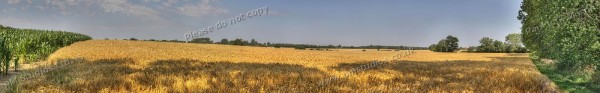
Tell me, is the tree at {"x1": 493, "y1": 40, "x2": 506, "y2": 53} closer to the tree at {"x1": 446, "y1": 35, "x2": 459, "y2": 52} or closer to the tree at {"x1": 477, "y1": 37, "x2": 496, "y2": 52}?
the tree at {"x1": 477, "y1": 37, "x2": 496, "y2": 52}

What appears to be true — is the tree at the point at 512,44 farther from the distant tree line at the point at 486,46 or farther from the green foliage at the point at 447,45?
the green foliage at the point at 447,45

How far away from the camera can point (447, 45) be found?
132375 millimetres

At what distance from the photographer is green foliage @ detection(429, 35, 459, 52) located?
132m

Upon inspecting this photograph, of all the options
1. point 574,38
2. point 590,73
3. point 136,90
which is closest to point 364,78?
point 136,90

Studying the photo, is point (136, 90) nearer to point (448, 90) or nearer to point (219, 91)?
point (219, 91)

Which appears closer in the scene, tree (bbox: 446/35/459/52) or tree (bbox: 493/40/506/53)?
tree (bbox: 493/40/506/53)

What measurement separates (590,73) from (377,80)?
40.8 feet

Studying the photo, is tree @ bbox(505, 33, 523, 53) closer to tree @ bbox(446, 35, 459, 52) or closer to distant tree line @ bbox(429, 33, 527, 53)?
distant tree line @ bbox(429, 33, 527, 53)

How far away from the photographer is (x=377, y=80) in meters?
14.4

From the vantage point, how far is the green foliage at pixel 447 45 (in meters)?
132

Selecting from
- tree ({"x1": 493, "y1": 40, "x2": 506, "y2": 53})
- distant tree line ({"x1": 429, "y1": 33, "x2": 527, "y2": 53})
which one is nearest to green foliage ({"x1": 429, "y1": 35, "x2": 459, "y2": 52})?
distant tree line ({"x1": 429, "y1": 33, "x2": 527, "y2": 53})

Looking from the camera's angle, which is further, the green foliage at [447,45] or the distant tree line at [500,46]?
the green foliage at [447,45]

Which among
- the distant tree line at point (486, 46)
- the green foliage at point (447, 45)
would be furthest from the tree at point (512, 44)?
the green foliage at point (447, 45)

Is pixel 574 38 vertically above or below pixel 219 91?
above
